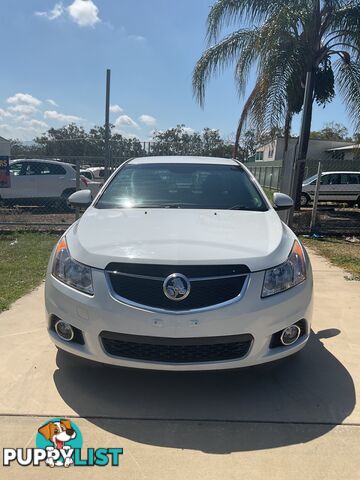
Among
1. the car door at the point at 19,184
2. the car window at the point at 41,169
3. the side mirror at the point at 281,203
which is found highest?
the side mirror at the point at 281,203

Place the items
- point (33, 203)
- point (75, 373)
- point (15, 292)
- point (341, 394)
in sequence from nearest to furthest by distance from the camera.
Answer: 1. point (341, 394)
2. point (75, 373)
3. point (15, 292)
4. point (33, 203)

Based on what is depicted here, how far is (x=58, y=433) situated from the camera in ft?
8.66

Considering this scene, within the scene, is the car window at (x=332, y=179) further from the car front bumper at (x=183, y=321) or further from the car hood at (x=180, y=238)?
the car front bumper at (x=183, y=321)

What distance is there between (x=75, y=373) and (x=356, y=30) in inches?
446

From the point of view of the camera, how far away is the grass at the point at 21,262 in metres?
5.43

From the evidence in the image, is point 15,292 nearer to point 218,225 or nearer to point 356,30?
point 218,225

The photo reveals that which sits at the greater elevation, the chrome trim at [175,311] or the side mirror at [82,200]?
the side mirror at [82,200]

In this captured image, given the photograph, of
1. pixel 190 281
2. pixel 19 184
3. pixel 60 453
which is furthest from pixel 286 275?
pixel 19 184

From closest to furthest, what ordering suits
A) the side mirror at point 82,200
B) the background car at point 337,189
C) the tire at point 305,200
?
the side mirror at point 82,200
the tire at point 305,200
the background car at point 337,189

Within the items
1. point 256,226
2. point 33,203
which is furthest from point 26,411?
point 33,203

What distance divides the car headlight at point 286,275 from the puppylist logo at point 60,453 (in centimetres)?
133

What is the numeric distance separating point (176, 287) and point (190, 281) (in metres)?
0.10

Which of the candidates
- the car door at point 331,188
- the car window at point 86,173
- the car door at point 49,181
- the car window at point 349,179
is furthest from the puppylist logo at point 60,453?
the car window at point 349,179

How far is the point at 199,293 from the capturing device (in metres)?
2.72
